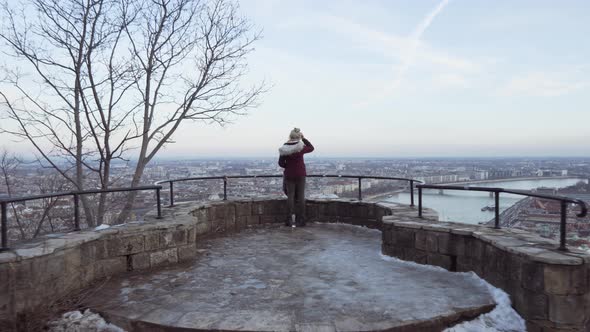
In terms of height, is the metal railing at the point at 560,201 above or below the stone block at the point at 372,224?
above

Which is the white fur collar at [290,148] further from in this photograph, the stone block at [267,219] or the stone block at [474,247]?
the stone block at [474,247]

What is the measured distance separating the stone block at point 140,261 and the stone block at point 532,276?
14.5ft

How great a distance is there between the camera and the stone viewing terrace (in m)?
3.33

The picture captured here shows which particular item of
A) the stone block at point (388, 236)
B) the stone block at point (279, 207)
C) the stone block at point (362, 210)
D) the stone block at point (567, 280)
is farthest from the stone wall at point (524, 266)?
the stone block at point (279, 207)

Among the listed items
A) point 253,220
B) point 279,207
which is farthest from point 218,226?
point 279,207

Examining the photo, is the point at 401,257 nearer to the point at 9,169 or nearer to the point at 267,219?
the point at 267,219

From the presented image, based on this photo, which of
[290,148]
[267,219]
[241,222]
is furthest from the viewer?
[267,219]

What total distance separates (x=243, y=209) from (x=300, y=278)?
12.5 feet

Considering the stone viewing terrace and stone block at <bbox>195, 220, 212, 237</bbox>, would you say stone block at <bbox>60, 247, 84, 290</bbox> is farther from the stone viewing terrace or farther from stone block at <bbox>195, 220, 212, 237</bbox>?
stone block at <bbox>195, 220, 212, 237</bbox>

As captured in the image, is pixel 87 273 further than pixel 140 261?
No

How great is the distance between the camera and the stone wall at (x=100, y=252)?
11.8ft

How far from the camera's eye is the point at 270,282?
447 centimetres

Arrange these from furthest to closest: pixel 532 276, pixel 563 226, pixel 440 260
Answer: pixel 440 260 < pixel 563 226 < pixel 532 276

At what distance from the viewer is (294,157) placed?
24.0 ft
